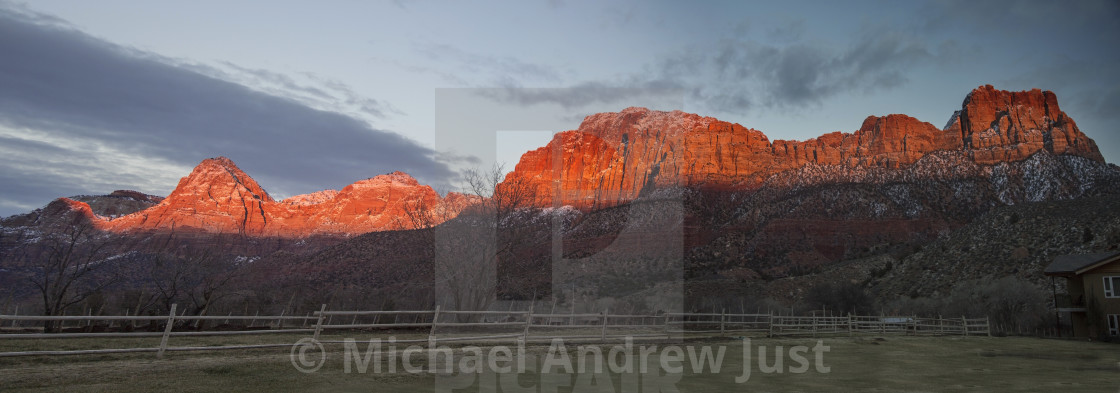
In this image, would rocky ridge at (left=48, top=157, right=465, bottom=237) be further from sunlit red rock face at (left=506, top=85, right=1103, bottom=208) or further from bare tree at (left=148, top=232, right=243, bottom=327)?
bare tree at (left=148, top=232, right=243, bottom=327)

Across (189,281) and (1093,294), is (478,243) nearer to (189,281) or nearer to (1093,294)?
(189,281)

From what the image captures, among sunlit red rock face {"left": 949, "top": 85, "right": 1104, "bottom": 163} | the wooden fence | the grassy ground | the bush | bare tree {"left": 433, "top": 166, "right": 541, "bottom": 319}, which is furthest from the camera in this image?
sunlit red rock face {"left": 949, "top": 85, "right": 1104, "bottom": 163}

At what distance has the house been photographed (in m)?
33.5

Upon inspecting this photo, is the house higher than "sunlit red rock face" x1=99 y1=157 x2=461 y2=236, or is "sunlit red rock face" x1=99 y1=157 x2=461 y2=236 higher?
"sunlit red rock face" x1=99 y1=157 x2=461 y2=236

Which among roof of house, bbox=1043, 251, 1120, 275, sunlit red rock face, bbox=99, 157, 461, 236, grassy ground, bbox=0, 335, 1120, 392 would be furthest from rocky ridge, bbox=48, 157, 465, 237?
grassy ground, bbox=0, 335, 1120, 392

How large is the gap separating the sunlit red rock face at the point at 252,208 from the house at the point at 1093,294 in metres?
110

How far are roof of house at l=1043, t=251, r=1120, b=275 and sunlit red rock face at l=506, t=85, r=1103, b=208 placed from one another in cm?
4664

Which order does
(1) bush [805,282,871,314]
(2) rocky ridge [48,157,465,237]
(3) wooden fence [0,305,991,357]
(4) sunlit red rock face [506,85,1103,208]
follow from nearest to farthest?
(3) wooden fence [0,305,991,357] < (1) bush [805,282,871,314] < (4) sunlit red rock face [506,85,1103,208] < (2) rocky ridge [48,157,465,237]

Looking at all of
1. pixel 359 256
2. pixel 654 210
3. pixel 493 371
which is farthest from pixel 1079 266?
pixel 359 256

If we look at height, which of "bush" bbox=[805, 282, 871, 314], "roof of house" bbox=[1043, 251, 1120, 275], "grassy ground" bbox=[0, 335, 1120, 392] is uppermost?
"roof of house" bbox=[1043, 251, 1120, 275]

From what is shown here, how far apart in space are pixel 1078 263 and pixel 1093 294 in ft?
8.01

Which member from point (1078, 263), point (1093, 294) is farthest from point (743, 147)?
point (1093, 294)

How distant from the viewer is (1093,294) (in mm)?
34438

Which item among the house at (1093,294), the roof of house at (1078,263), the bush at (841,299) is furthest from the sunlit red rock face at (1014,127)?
the house at (1093,294)
